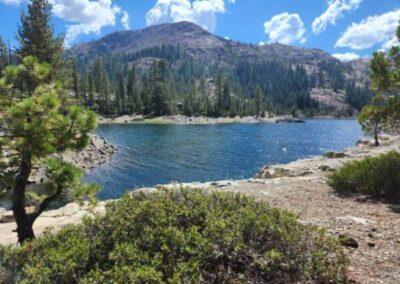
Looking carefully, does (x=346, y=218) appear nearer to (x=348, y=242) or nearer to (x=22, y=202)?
(x=348, y=242)

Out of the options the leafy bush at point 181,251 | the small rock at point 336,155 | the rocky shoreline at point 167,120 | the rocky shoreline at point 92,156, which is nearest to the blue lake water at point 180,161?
the rocky shoreline at point 92,156

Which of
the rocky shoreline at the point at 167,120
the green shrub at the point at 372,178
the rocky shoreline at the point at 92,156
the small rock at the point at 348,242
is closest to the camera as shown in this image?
the small rock at the point at 348,242

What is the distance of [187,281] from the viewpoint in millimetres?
4332

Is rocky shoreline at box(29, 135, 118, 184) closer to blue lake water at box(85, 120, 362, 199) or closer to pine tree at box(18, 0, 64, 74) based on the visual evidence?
blue lake water at box(85, 120, 362, 199)

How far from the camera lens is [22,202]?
7340 mm

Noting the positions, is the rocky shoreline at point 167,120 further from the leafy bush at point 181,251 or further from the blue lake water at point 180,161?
the leafy bush at point 181,251

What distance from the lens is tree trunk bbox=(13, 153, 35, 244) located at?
7195 mm

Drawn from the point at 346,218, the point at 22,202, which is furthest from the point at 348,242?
the point at 22,202

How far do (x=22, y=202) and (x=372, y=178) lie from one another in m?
9.93

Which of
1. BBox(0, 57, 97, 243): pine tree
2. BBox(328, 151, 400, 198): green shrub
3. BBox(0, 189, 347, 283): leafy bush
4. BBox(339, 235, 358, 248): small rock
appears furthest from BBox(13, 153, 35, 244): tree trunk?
BBox(328, 151, 400, 198): green shrub

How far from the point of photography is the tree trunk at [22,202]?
7.20 m

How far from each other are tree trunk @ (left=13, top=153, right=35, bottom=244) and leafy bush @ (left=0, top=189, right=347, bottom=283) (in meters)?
1.62

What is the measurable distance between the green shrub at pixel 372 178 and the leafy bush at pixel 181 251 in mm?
5978

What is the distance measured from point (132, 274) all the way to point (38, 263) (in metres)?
1.68
